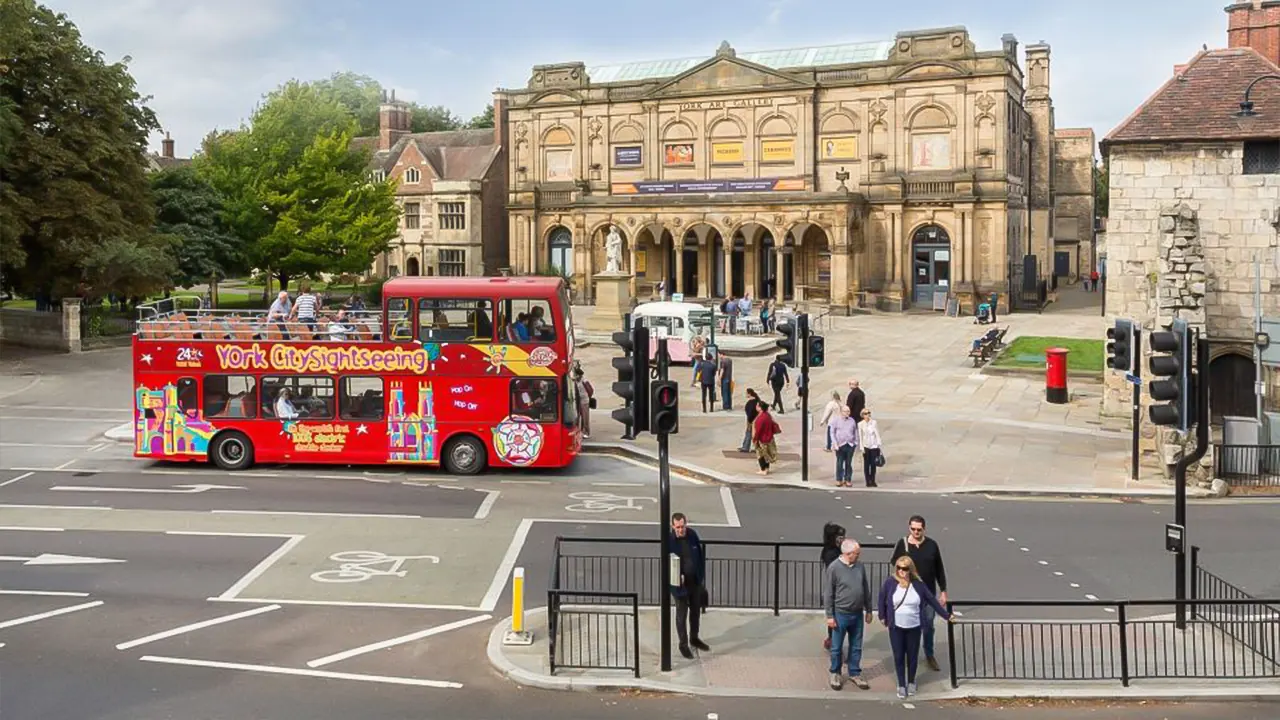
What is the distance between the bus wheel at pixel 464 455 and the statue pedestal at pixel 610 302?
26.6 m

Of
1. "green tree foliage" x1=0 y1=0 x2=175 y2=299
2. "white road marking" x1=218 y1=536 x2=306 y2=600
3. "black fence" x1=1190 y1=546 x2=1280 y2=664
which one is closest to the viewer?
"black fence" x1=1190 y1=546 x2=1280 y2=664

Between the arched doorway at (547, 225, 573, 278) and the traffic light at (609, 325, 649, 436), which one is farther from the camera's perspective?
the arched doorway at (547, 225, 573, 278)

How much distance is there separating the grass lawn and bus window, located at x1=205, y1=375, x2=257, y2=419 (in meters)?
24.8

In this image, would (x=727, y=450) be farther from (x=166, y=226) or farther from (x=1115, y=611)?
(x=166, y=226)

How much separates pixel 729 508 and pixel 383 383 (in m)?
7.44

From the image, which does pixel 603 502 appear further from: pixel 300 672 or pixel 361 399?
pixel 300 672

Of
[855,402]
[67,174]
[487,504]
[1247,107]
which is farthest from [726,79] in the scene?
[487,504]

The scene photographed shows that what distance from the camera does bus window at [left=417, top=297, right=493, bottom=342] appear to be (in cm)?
2370

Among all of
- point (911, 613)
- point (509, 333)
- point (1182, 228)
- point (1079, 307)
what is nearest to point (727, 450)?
point (509, 333)

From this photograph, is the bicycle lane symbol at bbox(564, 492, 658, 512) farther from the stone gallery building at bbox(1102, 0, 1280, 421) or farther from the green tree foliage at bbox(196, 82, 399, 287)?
the green tree foliage at bbox(196, 82, 399, 287)

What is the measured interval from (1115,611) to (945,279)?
52.3 meters

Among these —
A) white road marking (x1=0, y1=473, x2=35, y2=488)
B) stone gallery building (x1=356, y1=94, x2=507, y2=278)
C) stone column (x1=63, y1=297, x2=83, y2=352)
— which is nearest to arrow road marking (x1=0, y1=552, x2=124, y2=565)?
white road marking (x1=0, y1=473, x2=35, y2=488)

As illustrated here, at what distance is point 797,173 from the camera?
68.2 metres

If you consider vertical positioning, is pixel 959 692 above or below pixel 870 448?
below
